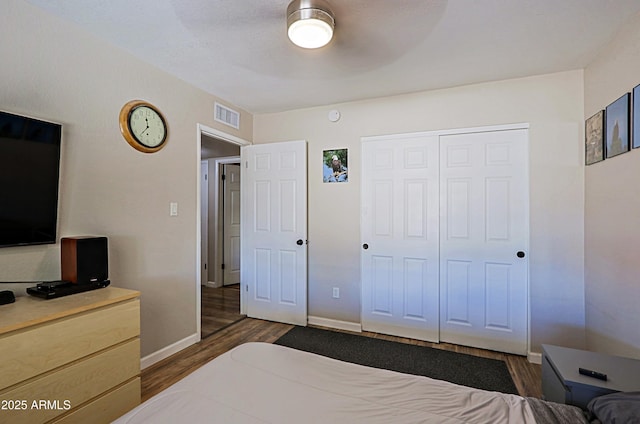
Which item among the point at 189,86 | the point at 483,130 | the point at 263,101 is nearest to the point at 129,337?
the point at 189,86

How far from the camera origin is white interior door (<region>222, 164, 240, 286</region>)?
203 inches

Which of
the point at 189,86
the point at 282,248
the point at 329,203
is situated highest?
the point at 189,86

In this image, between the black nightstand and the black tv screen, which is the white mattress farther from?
the black tv screen

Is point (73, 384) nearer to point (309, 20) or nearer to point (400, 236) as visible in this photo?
point (309, 20)

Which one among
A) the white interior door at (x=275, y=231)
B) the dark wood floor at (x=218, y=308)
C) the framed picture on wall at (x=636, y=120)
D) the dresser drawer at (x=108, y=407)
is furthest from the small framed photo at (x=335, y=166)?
the dresser drawer at (x=108, y=407)

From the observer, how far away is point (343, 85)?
9.14ft

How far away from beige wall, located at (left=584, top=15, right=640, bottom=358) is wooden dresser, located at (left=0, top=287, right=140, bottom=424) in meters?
3.03

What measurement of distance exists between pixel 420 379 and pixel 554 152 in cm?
243

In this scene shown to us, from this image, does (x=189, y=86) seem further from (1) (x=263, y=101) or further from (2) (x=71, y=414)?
(2) (x=71, y=414)

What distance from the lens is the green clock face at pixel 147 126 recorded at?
2.28 m

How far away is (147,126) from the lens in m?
2.38

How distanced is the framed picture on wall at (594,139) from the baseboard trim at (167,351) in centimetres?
380

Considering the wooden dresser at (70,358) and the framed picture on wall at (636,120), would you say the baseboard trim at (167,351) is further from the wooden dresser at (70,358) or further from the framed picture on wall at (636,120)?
the framed picture on wall at (636,120)

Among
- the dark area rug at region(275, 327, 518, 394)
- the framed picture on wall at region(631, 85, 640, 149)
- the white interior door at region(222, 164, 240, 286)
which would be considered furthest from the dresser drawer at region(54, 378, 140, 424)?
the white interior door at region(222, 164, 240, 286)
